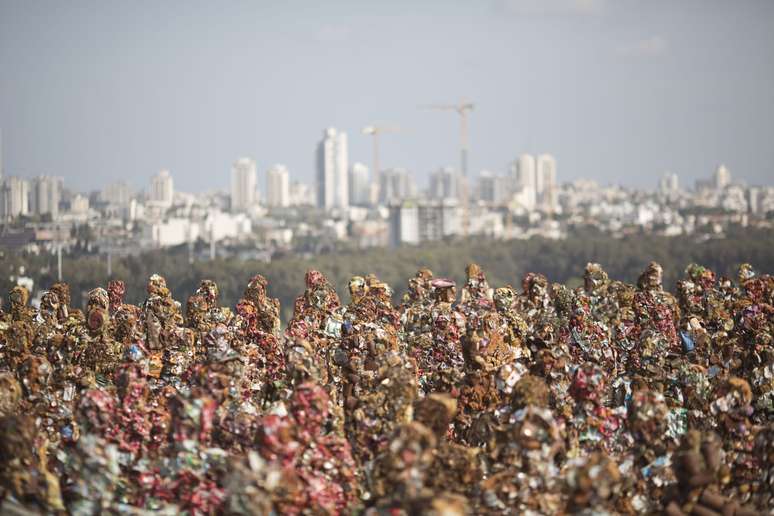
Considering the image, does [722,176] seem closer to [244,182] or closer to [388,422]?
[244,182]

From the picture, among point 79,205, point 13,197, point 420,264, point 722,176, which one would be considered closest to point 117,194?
point 79,205

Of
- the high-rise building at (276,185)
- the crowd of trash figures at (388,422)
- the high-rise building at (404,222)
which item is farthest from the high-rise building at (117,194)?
the high-rise building at (276,185)

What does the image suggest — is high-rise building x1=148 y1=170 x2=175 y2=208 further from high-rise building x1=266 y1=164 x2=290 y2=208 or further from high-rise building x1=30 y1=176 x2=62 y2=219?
high-rise building x1=266 y1=164 x2=290 y2=208

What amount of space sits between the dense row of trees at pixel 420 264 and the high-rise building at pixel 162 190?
753 centimetres

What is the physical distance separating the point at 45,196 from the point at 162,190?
28.4 metres

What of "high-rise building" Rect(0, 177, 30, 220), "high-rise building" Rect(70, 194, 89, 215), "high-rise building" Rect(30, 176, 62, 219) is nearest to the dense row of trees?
"high-rise building" Rect(0, 177, 30, 220)

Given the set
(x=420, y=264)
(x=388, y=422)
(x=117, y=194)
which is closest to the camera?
(x=388, y=422)

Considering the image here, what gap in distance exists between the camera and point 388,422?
6.76 metres

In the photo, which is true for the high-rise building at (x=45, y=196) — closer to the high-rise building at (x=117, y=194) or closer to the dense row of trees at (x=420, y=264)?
the dense row of trees at (x=420, y=264)

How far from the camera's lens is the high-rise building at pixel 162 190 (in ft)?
168

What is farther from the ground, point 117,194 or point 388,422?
point 117,194

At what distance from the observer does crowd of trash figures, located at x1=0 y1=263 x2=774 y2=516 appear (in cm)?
587

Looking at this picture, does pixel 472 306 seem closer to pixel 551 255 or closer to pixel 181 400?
pixel 181 400

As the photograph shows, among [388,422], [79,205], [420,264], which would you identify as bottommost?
[420,264]
